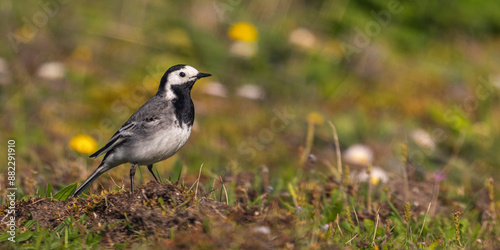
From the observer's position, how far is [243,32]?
9938 mm

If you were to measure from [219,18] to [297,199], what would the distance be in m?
6.17

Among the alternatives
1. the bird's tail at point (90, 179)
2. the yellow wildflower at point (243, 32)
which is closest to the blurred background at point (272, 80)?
the yellow wildflower at point (243, 32)

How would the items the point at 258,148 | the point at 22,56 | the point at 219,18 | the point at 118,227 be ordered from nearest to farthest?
1. the point at 118,227
2. the point at 258,148
3. the point at 22,56
4. the point at 219,18

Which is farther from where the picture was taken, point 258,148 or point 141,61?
point 141,61

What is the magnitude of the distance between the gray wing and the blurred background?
43.9 inches

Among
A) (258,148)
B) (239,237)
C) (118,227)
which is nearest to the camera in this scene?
(239,237)

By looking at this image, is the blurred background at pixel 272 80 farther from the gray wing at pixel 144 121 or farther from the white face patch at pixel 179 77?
the white face patch at pixel 179 77

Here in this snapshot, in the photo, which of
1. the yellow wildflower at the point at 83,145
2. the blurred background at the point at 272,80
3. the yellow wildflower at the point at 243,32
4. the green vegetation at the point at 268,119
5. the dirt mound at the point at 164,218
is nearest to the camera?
the dirt mound at the point at 164,218

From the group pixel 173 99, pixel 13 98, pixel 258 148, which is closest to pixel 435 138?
pixel 258 148

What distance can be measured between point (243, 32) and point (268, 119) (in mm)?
1685

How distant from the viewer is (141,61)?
9.89 m

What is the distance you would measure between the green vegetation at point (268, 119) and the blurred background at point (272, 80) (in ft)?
0.10

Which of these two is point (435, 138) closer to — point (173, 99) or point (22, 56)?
point (173, 99)

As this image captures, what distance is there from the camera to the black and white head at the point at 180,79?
5.46m
